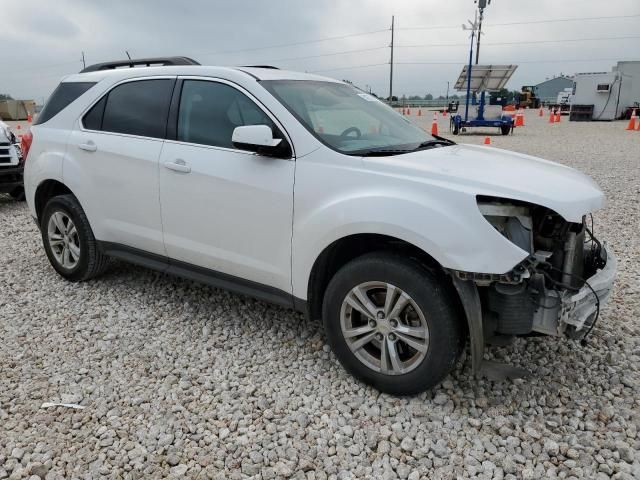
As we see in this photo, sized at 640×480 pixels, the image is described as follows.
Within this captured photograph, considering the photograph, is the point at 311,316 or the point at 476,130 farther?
the point at 476,130

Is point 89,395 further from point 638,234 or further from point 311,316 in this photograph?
point 638,234

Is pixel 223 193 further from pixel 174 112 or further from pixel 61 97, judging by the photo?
pixel 61 97

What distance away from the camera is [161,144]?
11.9 ft

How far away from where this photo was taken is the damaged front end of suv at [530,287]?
2.50 meters

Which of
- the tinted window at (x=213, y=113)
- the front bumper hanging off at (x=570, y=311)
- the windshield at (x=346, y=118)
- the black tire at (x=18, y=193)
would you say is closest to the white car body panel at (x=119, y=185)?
the tinted window at (x=213, y=113)

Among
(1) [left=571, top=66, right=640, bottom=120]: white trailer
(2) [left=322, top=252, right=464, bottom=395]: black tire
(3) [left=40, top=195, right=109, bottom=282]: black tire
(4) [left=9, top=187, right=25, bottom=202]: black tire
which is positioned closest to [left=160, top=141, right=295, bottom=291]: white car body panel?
(2) [left=322, top=252, right=464, bottom=395]: black tire

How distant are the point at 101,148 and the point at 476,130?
20278 millimetres

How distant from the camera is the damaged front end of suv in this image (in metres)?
2.50

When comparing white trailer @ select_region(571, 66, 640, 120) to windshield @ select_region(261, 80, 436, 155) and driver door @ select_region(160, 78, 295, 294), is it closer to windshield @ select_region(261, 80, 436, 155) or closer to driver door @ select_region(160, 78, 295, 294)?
windshield @ select_region(261, 80, 436, 155)

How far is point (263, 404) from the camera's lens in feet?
9.50

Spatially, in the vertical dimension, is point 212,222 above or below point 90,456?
above

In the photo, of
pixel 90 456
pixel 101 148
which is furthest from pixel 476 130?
pixel 90 456

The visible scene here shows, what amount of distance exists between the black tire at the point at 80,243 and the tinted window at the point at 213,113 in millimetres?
1345

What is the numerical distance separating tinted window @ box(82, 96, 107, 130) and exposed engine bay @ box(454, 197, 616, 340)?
122 inches
